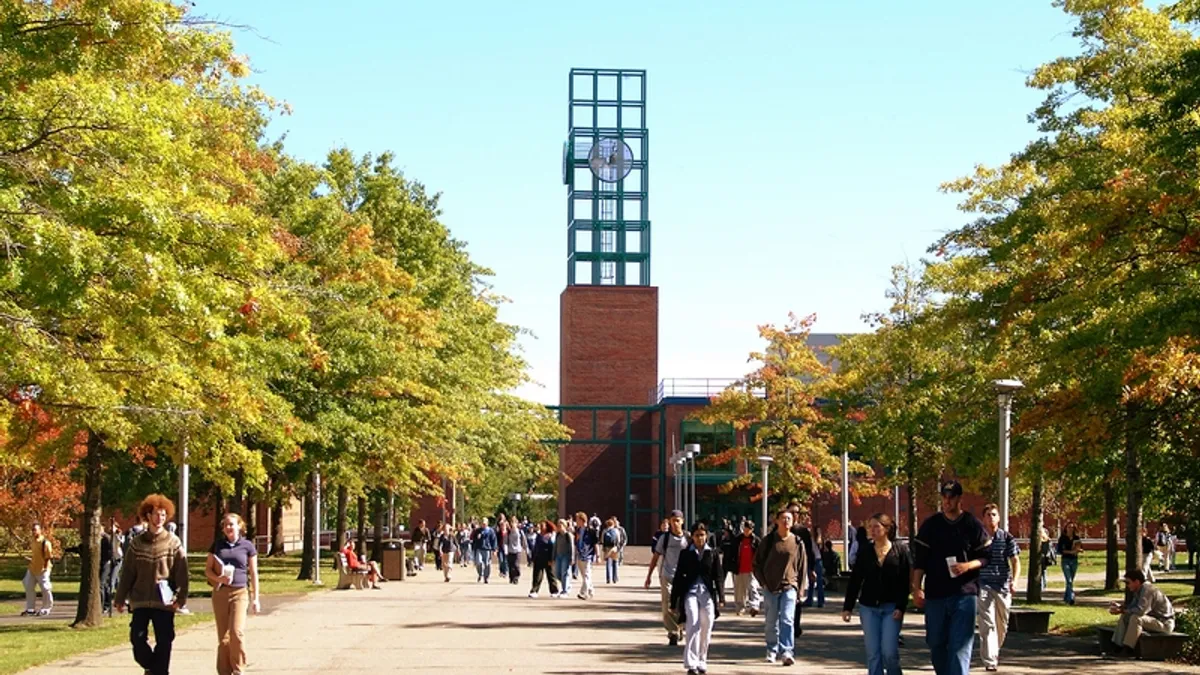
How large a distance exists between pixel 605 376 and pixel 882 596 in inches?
2793

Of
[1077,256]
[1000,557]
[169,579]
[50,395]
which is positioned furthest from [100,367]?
[1077,256]

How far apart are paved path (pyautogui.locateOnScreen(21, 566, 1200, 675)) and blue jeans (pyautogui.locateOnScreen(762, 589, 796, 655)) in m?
0.28

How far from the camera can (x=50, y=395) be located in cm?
1894

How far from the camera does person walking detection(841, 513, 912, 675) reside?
14695mm

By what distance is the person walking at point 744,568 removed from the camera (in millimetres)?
27359

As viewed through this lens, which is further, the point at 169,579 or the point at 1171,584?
the point at 1171,584

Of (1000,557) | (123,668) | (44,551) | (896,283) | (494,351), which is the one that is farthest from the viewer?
(494,351)

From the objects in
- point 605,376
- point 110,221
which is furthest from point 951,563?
point 605,376

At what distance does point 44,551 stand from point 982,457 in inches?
670

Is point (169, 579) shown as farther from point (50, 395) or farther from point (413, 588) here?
point (413, 588)

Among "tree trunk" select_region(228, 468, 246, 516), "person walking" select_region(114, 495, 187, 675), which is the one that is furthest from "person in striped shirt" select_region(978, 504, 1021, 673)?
"tree trunk" select_region(228, 468, 246, 516)

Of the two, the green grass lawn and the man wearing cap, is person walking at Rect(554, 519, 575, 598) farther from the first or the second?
the man wearing cap

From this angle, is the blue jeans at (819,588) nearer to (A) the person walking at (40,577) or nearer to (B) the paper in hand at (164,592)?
(A) the person walking at (40,577)

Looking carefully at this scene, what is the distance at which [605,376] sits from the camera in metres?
85.6
